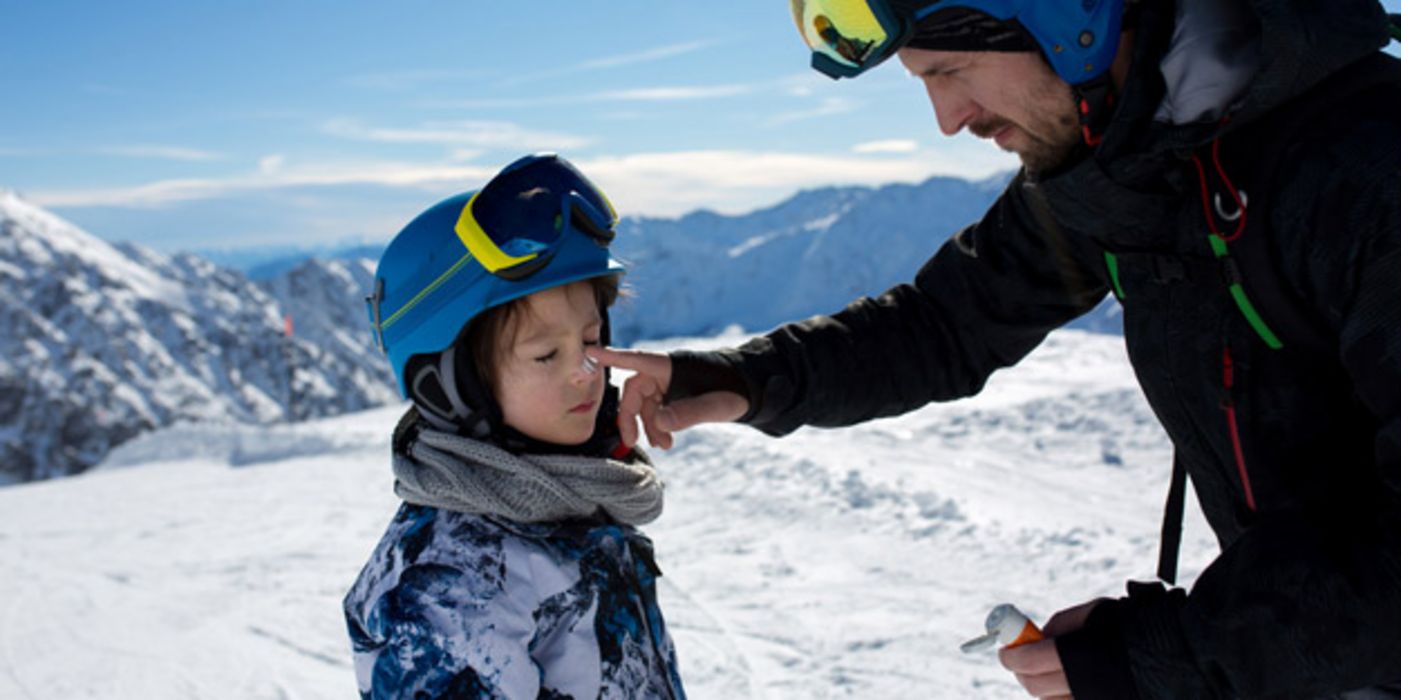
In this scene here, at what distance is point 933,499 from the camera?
7.20m

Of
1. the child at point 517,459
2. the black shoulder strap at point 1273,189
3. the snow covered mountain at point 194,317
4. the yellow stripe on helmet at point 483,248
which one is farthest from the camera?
the snow covered mountain at point 194,317

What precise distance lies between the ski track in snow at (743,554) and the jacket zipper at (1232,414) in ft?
8.80

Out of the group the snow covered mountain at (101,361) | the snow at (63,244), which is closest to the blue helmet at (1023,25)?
the snow covered mountain at (101,361)

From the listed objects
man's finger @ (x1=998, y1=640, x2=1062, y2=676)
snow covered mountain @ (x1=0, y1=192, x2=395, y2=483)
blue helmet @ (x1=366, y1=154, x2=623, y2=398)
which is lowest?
snow covered mountain @ (x1=0, y1=192, x2=395, y2=483)

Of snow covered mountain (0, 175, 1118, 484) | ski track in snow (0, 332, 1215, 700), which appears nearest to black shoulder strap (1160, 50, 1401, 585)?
ski track in snow (0, 332, 1215, 700)

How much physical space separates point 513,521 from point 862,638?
3.17m

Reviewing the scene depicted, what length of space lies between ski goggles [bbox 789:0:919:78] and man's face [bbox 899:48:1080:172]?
0.27 ft

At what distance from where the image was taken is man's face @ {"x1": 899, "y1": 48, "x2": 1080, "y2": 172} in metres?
2.07

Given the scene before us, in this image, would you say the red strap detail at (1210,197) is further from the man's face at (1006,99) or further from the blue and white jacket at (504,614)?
the blue and white jacket at (504,614)

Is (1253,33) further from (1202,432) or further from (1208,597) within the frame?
(1208,597)

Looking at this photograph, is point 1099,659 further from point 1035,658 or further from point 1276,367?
point 1276,367

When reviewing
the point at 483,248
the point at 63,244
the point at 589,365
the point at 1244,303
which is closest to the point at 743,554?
the point at 589,365

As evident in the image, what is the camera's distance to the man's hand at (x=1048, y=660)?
5.98 ft

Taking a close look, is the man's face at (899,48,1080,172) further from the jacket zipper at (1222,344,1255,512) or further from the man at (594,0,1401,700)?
the jacket zipper at (1222,344,1255,512)
